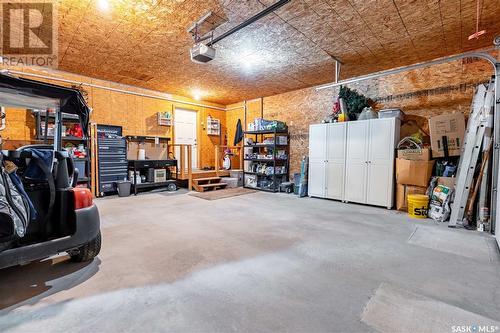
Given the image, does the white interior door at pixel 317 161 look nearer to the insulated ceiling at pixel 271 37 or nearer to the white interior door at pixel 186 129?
the insulated ceiling at pixel 271 37

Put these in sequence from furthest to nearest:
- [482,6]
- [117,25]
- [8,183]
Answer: [117,25], [482,6], [8,183]

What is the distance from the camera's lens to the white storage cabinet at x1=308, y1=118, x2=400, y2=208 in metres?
4.74

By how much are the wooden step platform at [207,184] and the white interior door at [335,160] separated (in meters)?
3.22

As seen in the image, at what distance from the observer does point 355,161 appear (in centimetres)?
521

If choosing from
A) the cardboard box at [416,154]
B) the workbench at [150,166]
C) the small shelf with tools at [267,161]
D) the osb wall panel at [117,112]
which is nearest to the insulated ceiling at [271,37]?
the osb wall panel at [117,112]

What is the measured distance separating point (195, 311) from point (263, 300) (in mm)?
498

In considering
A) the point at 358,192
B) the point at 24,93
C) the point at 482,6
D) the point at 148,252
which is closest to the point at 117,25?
the point at 24,93

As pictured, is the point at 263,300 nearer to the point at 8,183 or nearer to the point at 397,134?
the point at 8,183

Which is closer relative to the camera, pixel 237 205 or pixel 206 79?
pixel 237 205

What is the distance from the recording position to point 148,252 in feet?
8.48

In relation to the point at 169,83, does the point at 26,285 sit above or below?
below

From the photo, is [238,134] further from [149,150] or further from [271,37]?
[271,37]

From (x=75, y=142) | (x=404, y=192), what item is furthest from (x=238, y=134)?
(x=404, y=192)

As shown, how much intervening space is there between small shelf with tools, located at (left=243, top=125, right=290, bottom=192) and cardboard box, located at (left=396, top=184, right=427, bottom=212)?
121 inches
